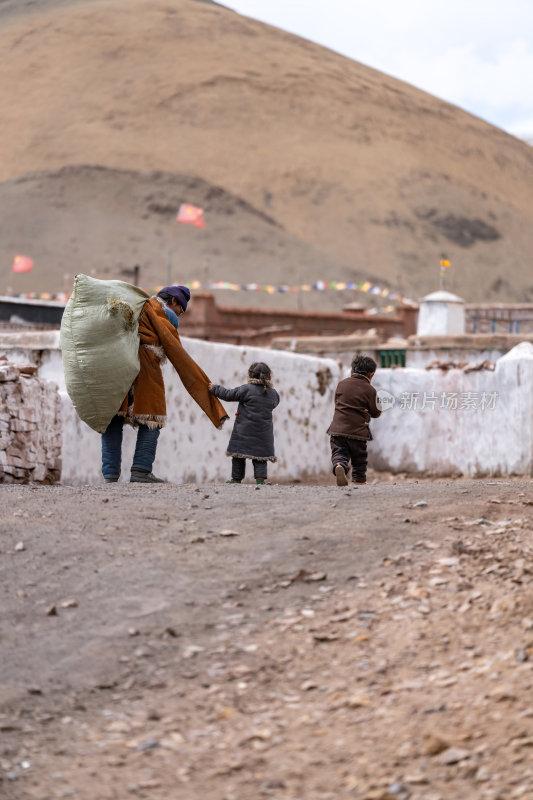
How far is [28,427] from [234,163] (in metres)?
49.4

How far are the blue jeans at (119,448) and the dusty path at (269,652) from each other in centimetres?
177

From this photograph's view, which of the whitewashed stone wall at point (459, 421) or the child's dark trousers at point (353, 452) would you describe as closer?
the child's dark trousers at point (353, 452)

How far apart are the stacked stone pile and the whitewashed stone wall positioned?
4811mm

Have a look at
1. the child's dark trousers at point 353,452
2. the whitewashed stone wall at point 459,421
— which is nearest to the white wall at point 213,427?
the whitewashed stone wall at point 459,421

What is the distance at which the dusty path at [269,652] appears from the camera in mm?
3281

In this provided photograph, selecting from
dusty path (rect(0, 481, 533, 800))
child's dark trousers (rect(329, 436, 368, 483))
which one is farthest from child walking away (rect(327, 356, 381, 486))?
dusty path (rect(0, 481, 533, 800))

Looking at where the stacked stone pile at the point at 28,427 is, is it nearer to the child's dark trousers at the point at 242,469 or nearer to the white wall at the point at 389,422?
the child's dark trousers at the point at 242,469

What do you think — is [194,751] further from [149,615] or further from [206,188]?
[206,188]

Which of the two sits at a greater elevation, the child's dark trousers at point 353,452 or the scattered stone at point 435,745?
the child's dark trousers at point 353,452

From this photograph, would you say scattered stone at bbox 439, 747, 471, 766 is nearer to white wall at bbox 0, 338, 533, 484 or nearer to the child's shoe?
the child's shoe

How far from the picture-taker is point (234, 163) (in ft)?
184

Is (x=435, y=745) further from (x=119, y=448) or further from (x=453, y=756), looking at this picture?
(x=119, y=448)

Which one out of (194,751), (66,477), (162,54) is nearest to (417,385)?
(66,477)

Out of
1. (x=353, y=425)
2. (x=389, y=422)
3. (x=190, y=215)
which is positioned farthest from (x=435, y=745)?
(x=190, y=215)
